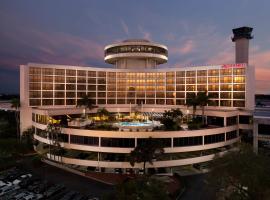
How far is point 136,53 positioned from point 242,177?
83.0m

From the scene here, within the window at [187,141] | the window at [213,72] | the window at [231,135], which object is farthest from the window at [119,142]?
the window at [213,72]

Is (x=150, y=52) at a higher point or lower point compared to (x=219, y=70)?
higher

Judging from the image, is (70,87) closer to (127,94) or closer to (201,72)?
(127,94)

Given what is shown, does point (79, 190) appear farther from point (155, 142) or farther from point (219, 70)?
point (219, 70)

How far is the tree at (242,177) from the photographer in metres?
33.8

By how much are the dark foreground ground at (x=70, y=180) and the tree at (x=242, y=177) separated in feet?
75.0

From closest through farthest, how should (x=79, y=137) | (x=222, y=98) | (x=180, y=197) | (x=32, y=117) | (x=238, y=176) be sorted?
(x=238, y=176), (x=180, y=197), (x=79, y=137), (x=32, y=117), (x=222, y=98)

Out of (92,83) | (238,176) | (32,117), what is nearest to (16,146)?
(32,117)

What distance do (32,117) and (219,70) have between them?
246 feet

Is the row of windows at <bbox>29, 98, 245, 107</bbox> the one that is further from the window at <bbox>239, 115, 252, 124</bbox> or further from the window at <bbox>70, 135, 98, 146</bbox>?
the window at <bbox>70, 135, 98, 146</bbox>

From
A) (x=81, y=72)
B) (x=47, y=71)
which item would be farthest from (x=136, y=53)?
(x=47, y=71)

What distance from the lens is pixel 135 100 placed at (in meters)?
113

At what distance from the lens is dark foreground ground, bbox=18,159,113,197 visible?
168 ft

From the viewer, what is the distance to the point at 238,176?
35031 mm
